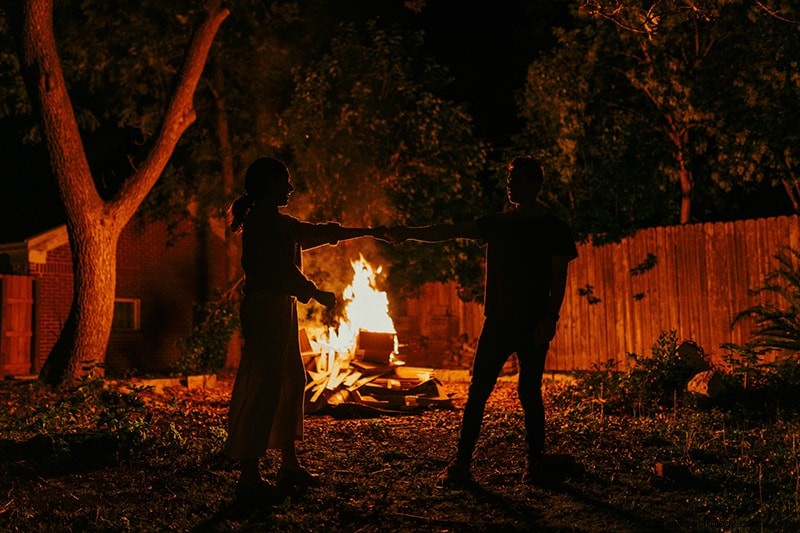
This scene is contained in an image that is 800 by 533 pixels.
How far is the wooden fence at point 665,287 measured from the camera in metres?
11.8

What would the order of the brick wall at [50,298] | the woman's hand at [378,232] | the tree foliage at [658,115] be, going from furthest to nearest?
the brick wall at [50,298], the tree foliage at [658,115], the woman's hand at [378,232]

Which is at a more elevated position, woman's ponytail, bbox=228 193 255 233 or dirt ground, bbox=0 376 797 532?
woman's ponytail, bbox=228 193 255 233

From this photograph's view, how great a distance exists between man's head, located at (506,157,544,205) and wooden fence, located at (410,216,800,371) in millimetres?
7336

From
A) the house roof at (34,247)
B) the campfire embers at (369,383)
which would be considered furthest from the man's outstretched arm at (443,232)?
the house roof at (34,247)

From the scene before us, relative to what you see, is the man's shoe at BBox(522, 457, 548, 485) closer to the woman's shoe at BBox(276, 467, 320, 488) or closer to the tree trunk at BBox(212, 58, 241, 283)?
the woman's shoe at BBox(276, 467, 320, 488)

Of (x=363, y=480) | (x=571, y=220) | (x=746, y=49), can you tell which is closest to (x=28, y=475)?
(x=363, y=480)

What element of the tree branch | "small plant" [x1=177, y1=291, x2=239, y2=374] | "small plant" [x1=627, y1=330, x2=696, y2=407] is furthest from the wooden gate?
"small plant" [x1=627, y1=330, x2=696, y2=407]

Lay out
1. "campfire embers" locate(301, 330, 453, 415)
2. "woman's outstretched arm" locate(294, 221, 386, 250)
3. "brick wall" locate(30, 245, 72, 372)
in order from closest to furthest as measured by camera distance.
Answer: "woman's outstretched arm" locate(294, 221, 386, 250), "campfire embers" locate(301, 330, 453, 415), "brick wall" locate(30, 245, 72, 372)

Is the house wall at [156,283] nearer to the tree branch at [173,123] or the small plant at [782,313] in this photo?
the tree branch at [173,123]

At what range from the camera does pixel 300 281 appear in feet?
16.5

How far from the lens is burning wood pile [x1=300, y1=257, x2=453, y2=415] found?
9.35 metres

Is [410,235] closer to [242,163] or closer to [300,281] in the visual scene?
[300,281]

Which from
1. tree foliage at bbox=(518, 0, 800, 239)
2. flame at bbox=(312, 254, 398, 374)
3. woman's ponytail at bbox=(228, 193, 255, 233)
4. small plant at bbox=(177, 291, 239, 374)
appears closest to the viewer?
woman's ponytail at bbox=(228, 193, 255, 233)

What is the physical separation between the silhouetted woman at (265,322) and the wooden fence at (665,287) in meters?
8.58
